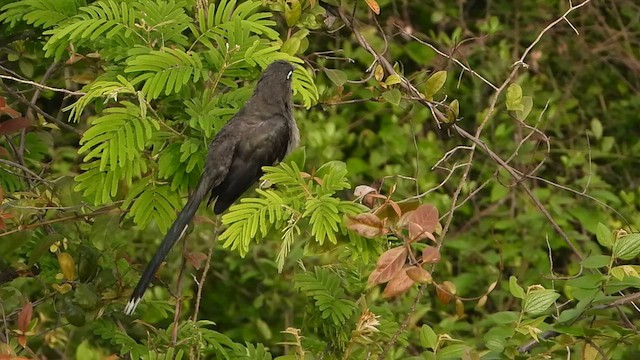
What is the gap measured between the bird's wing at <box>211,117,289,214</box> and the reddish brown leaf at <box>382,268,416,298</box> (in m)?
0.88

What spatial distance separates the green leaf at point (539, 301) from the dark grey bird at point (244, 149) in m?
0.96

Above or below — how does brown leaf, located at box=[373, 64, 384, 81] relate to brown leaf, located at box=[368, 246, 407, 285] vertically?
above

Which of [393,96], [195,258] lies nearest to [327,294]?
[195,258]

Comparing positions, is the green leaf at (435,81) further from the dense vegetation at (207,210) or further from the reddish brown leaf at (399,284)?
the reddish brown leaf at (399,284)

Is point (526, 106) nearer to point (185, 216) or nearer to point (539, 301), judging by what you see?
point (539, 301)

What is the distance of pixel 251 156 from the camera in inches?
124

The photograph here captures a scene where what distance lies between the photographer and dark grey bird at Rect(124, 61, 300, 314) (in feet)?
9.59

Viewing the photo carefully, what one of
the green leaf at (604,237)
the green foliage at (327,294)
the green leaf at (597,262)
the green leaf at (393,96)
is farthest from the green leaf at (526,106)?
the green foliage at (327,294)

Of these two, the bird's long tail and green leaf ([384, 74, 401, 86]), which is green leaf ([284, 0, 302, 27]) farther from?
the bird's long tail

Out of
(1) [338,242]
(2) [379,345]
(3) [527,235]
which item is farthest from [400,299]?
(1) [338,242]

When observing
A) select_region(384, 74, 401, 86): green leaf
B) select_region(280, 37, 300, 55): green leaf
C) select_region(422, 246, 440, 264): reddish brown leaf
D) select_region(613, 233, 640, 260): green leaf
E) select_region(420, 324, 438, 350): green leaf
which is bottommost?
select_region(420, 324, 438, 350): green leaf

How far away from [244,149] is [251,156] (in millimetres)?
46

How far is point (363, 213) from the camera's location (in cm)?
248

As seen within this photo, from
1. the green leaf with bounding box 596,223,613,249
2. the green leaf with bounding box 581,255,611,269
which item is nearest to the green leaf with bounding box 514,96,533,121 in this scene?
the green leaf with bounding box 596,223,613,249
